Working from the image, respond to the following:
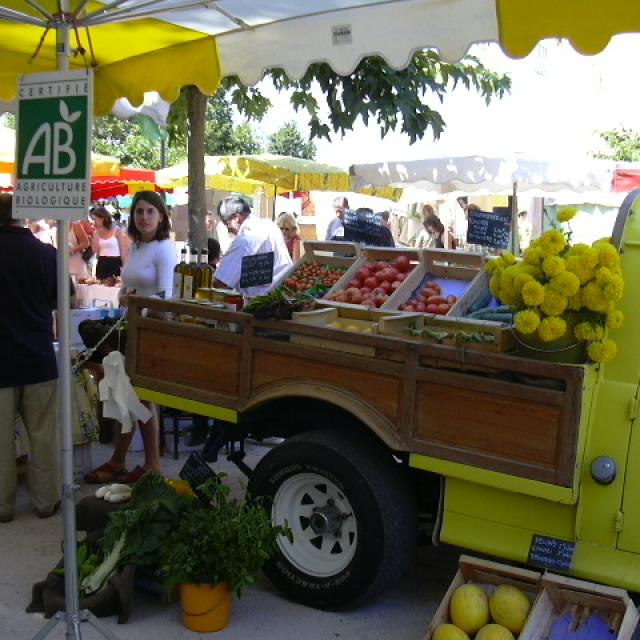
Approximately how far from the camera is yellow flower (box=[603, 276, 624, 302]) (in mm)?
3307

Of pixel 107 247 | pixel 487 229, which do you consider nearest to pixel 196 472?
pixel 487 229

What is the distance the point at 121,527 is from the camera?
403cm

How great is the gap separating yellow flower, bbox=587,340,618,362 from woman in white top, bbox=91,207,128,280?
28.3ft

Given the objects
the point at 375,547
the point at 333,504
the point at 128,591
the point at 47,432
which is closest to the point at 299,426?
the point at 333,504

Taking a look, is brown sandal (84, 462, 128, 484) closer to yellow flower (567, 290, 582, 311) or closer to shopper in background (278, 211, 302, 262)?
yellow flower (567, 290, 582, 311)

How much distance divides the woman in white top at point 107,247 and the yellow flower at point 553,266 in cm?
846

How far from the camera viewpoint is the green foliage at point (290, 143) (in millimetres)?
62612

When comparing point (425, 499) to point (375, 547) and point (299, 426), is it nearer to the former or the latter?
point (375, 547)

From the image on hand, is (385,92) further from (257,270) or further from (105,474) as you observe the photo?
(105,474)

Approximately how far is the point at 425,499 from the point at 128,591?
1.46 m

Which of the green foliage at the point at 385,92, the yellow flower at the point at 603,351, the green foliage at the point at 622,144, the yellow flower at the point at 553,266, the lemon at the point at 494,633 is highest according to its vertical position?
the green foliage at the point at 622,144


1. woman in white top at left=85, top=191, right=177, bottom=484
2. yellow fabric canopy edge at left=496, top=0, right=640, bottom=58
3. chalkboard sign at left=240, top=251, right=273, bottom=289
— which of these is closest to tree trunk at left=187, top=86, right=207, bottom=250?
woman in white top at left=85, top=191, right=177, bottom=484

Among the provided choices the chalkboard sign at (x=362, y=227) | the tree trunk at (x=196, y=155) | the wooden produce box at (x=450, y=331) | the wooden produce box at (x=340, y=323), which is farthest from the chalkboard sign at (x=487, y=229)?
the tree trunk at (x=196, y=155)

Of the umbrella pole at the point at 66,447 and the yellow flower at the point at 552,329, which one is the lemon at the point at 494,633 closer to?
the yellow flower at the point at 552,329
